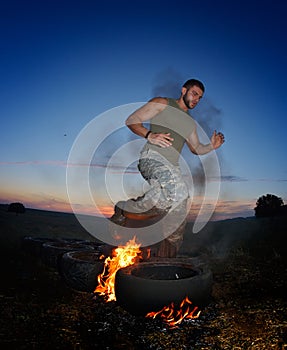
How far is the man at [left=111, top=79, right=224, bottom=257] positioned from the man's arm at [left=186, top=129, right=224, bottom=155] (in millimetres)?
715

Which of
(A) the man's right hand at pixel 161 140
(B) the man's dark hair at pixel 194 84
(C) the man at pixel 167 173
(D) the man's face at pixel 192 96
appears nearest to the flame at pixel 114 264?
(C) the man at pixel 167 173

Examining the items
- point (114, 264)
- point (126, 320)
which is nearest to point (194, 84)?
point (114, 264)

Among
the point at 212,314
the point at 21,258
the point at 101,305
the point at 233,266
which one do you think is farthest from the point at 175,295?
the point at 21,258

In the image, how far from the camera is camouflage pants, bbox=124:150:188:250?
14.8 ft

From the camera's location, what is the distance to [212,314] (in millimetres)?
→ 3047

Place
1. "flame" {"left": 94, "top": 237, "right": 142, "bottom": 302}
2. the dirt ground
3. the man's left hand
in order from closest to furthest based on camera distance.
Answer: the dirt ground
"flame" {"left": 94, "top": 237, "right": 142, "bottom": 302}
the man's left hand

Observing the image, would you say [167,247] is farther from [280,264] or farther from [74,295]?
[280,264]

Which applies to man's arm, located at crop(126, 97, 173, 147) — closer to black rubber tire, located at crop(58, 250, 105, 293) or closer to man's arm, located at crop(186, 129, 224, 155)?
man's arm, located at crop(186, 129, 224, 155)

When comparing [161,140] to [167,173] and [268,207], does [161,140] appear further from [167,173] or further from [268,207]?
[268,207]

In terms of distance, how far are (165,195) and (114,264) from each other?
4.54 ft

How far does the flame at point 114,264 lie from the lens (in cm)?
379

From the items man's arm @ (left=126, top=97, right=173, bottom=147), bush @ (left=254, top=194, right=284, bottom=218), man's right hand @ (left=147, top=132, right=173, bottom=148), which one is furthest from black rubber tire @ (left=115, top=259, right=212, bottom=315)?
bush @ (left=254, top=194, right=284, bottom=218)

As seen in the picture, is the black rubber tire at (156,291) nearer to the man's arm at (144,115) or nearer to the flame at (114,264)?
the flame at (114,264)

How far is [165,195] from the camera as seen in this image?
4523mm
